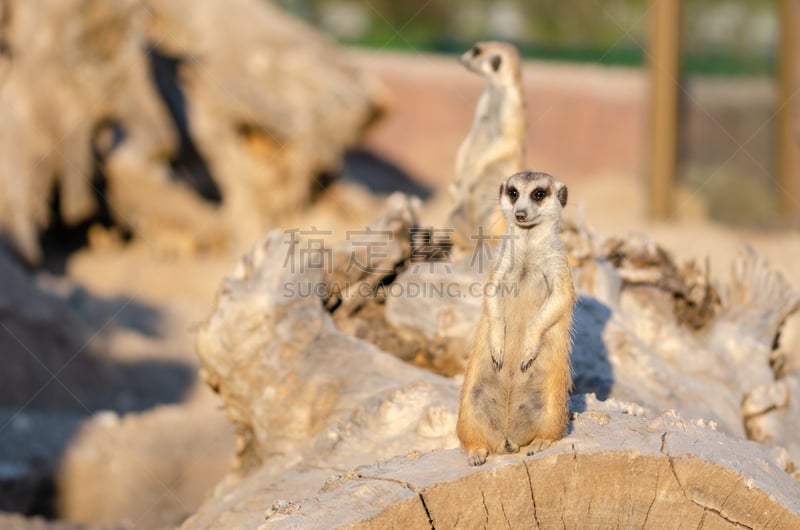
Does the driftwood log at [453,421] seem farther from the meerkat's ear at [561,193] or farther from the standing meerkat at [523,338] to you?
the meerkat's ear at [561,193]

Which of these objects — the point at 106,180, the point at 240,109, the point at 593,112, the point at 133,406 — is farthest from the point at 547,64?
the point at 133,406

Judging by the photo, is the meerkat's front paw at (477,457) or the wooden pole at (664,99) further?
the wooden pole at (664,99)

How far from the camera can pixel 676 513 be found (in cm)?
247

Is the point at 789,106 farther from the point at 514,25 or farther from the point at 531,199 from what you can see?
the point at 531,199

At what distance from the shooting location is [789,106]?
906cm

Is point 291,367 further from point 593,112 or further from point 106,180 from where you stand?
point 593,112

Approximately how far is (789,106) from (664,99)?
1.06 meters

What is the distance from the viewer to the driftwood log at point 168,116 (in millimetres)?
8117

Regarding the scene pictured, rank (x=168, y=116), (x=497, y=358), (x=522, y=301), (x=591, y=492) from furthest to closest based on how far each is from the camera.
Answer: (x=168, y=116) < (x=522, y=301) < (x=497, y=358) < (x=591, y=492)

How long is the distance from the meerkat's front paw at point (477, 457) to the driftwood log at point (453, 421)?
1.4 inches

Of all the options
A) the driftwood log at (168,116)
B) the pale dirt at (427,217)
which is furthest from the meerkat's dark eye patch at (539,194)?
the driftwood log at (168,116)

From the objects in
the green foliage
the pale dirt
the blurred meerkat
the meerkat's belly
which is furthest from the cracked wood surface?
the green foliage

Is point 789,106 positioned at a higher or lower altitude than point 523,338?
higher

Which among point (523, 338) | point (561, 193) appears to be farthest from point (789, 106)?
point (523, 338)
